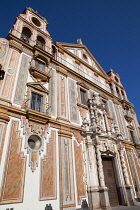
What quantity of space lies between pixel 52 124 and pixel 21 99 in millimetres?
2395

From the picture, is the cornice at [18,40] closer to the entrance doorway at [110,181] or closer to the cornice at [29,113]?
the cornice at [29,113]

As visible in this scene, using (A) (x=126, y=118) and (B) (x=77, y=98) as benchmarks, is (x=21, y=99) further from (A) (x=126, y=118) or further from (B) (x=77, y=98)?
(A) (x=126, y=118)

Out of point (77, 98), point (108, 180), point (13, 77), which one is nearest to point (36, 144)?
point (13, 77)

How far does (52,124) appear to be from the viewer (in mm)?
8820

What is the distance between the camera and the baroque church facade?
6527mm

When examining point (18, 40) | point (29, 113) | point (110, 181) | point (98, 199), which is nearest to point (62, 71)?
point (18, 40)

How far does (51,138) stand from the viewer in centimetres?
831

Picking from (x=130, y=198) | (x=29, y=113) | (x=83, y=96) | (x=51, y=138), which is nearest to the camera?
(x=29, y=113)

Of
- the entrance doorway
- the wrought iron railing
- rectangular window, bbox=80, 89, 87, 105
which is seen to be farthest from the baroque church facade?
the wrought iron railing

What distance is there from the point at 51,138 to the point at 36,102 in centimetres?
244

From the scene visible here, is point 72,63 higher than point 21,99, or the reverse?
point 72,63

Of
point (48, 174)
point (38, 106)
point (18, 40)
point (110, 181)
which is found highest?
point (18, 40)

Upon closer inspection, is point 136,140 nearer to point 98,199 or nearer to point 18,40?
point 98,199

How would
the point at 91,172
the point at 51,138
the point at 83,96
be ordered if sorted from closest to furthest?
the point at 51,138, the point at 91,172, the point at 83,96
